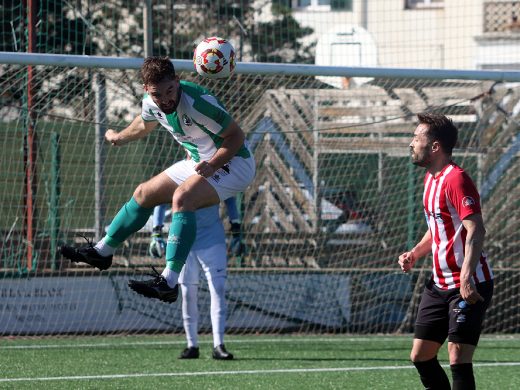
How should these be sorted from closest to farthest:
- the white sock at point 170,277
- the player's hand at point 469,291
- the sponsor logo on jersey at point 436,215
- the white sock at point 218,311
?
the player's hand at point 469,291 < the sponsor logo on jersey at point 436,215 < the white sock at point 170,277 < the white sock at point 218,311

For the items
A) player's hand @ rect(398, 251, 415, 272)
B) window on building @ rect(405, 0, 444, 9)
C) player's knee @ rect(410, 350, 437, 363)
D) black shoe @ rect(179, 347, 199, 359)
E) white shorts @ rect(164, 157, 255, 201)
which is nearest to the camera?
player's knee @ rect(410, 350, 437, 363)

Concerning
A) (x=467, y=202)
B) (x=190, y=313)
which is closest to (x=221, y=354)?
(x=190, y=313)

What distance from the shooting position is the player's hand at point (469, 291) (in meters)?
5.94

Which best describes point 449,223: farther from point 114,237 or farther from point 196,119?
point 114,237

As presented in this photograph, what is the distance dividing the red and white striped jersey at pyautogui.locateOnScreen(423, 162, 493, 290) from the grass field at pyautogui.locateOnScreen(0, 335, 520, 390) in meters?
2.36

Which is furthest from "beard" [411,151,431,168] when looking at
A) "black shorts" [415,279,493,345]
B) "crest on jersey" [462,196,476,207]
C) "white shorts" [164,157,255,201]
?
"white shorts" [164,157,255,201]

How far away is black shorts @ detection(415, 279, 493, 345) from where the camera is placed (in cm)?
613

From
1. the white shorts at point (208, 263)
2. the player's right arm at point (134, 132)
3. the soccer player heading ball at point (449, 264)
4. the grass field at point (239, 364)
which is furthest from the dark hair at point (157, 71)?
the white shorts at point (208, 263)

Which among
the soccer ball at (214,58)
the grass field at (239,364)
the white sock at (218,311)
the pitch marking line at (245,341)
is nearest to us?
the soccer ball at (214,58)

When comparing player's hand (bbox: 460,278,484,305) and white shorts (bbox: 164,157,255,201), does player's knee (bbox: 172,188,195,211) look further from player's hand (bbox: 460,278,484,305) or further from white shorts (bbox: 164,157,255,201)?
player's hand (bbox: 460,278,484,305)

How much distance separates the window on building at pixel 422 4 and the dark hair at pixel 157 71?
1027cm

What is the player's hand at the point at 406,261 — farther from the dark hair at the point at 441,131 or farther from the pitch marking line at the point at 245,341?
the pitch marking line at the point at 245,341

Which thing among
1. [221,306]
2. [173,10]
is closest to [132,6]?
[173,10]

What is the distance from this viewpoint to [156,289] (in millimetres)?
6824
